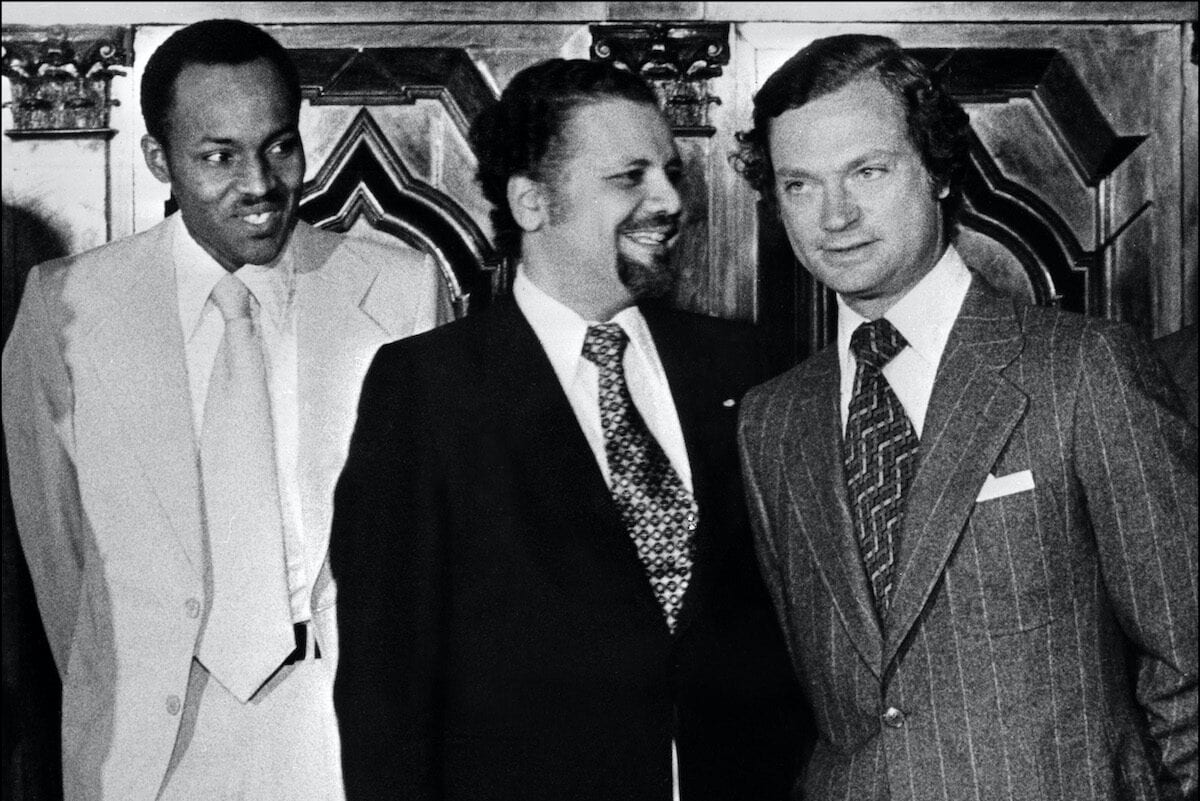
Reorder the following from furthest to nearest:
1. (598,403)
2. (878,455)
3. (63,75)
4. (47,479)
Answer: (63,75) < (47,479) < (598,403) < (878,455)

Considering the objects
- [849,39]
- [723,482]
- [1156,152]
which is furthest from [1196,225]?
[723,482]

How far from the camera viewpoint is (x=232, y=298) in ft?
6.15

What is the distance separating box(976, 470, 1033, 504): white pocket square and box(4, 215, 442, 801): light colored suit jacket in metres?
0.78

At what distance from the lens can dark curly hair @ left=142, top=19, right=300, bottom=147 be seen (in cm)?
188

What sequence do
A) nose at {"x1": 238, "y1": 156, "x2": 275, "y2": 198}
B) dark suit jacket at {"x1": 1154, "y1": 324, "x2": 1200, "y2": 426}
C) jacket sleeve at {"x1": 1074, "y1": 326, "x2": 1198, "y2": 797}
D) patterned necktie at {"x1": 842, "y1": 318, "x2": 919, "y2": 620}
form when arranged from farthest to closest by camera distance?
dark suit jacket at {"x1": 1154, "y1": 324, "x2": 1200, "y2": 426}
nose at {"x1": 238, "y1": 156, "x2": 275, "y2": 198}
patterned necktie at {"x1": 842, "y1": 318, "x2": 919, "y2": 620}
jacket sleeve at {"x1": 1074, "y1": 326, "x2": 1198, "y2": 797}

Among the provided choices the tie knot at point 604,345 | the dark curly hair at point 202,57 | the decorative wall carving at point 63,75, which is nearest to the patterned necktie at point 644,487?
the tie knot at point 604,345

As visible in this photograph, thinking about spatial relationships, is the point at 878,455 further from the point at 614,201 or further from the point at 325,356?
the point at 325,356

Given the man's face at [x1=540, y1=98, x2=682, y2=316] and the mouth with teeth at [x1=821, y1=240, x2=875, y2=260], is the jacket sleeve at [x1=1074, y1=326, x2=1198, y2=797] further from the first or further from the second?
the man's face at [x1=540, y1=98, x2=682, y2=316]

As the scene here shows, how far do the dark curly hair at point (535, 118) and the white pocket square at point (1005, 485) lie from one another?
0.66 metres

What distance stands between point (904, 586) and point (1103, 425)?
0.27m

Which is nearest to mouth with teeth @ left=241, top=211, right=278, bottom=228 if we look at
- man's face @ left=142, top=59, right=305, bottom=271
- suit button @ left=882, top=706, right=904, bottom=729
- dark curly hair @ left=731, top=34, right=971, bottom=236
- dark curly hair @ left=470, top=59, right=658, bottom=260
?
man's face @ left=142, top=59, right=305, bottom=271

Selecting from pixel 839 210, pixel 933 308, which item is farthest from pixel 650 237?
pixel 933 308

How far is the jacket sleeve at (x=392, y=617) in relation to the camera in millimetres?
1658

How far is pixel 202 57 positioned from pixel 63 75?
281 mm
